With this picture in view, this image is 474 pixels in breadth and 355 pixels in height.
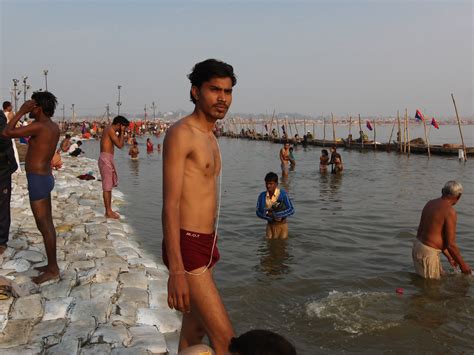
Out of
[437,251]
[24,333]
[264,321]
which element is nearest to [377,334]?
[264,321]

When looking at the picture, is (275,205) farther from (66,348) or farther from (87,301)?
(66,348)

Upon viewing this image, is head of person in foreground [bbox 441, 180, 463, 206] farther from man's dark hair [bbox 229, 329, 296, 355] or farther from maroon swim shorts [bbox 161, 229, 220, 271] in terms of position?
man's dark hair [bbox 229, 329, 296, 355]

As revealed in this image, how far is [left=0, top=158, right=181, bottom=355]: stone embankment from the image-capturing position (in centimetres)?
355

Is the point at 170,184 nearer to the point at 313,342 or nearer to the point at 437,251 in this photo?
the point at 313,342

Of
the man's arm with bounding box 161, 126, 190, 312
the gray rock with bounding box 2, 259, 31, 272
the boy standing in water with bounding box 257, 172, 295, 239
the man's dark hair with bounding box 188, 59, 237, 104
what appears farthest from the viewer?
the boy standing in water with bounding box 257, 172, 295, 239

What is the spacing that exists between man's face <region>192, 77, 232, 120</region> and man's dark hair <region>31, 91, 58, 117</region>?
2647mm

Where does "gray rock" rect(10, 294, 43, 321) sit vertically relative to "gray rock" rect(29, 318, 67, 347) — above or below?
above

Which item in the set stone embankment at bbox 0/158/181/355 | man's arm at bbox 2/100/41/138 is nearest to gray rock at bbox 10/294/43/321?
stone embankment at bbox 0/158/181/355

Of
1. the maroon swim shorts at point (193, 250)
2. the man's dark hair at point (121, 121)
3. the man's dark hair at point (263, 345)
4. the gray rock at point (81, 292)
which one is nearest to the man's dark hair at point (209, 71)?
the maroon swim shorts at point (193, 250)

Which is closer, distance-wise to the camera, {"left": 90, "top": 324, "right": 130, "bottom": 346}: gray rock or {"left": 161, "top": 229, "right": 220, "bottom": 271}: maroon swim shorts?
{"left": 161, "top": 229, "right": 220, "bottom": 271}: maroon swim shorts

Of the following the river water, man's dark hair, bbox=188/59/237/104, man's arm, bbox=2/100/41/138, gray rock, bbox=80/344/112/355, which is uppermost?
man's dark hair, bbox=188/59/237/104

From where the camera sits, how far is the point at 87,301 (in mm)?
4258

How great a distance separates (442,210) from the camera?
563cm

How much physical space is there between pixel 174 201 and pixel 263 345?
2.93ft
